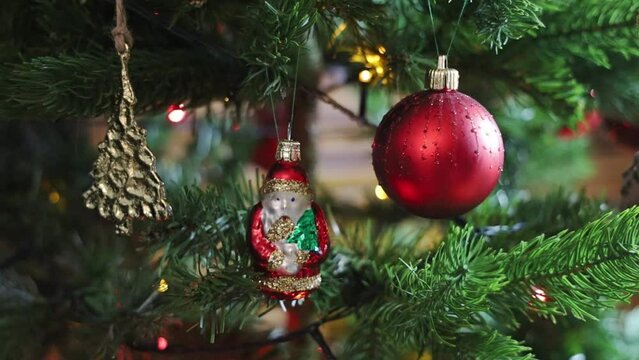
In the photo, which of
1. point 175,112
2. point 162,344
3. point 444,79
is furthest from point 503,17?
point 162,344

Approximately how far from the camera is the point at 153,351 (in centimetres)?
59

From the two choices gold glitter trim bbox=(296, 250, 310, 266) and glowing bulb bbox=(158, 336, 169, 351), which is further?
glowing bulb bbox=(158, 336, 169, 351)

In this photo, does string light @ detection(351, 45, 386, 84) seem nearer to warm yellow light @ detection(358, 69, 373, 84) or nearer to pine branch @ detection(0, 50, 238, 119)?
warm yellow light @ detection(358, 69, 373, 84)

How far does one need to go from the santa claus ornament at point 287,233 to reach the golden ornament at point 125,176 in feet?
0.21

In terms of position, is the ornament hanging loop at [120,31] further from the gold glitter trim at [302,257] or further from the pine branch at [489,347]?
the pine branch at [489,347]

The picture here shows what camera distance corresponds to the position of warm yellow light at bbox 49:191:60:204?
0.84 meters

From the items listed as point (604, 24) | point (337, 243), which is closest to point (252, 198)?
point (337, 243)

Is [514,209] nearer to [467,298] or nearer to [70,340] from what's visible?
[467,298]

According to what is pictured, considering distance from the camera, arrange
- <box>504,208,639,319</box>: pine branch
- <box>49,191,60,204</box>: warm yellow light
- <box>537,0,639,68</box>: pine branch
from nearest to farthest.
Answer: <box>504,208,639,319</box>: pine branch
<box>537,0,639,68</box>: pine branch
<box>49,191,60,204</box>: warm yellow light

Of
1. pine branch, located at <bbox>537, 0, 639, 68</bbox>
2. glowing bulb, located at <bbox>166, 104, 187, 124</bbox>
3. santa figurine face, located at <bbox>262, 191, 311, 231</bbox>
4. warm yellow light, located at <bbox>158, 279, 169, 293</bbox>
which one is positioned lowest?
warm yellow light, located at <bbox>158, 279, 169, 293</bbox>

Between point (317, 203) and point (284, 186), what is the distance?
167 millimetres

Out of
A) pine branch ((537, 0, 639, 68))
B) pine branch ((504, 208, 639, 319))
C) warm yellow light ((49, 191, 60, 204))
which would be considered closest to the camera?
pine branch ((504, 208, 639, 319))

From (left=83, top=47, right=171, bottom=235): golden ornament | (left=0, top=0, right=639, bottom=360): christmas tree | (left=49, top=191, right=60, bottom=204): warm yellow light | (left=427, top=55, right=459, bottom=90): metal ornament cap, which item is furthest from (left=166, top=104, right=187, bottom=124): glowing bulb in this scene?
(left=49, top=191, right=60, bottom=204): warm yellow light

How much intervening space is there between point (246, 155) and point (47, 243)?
0.31m
